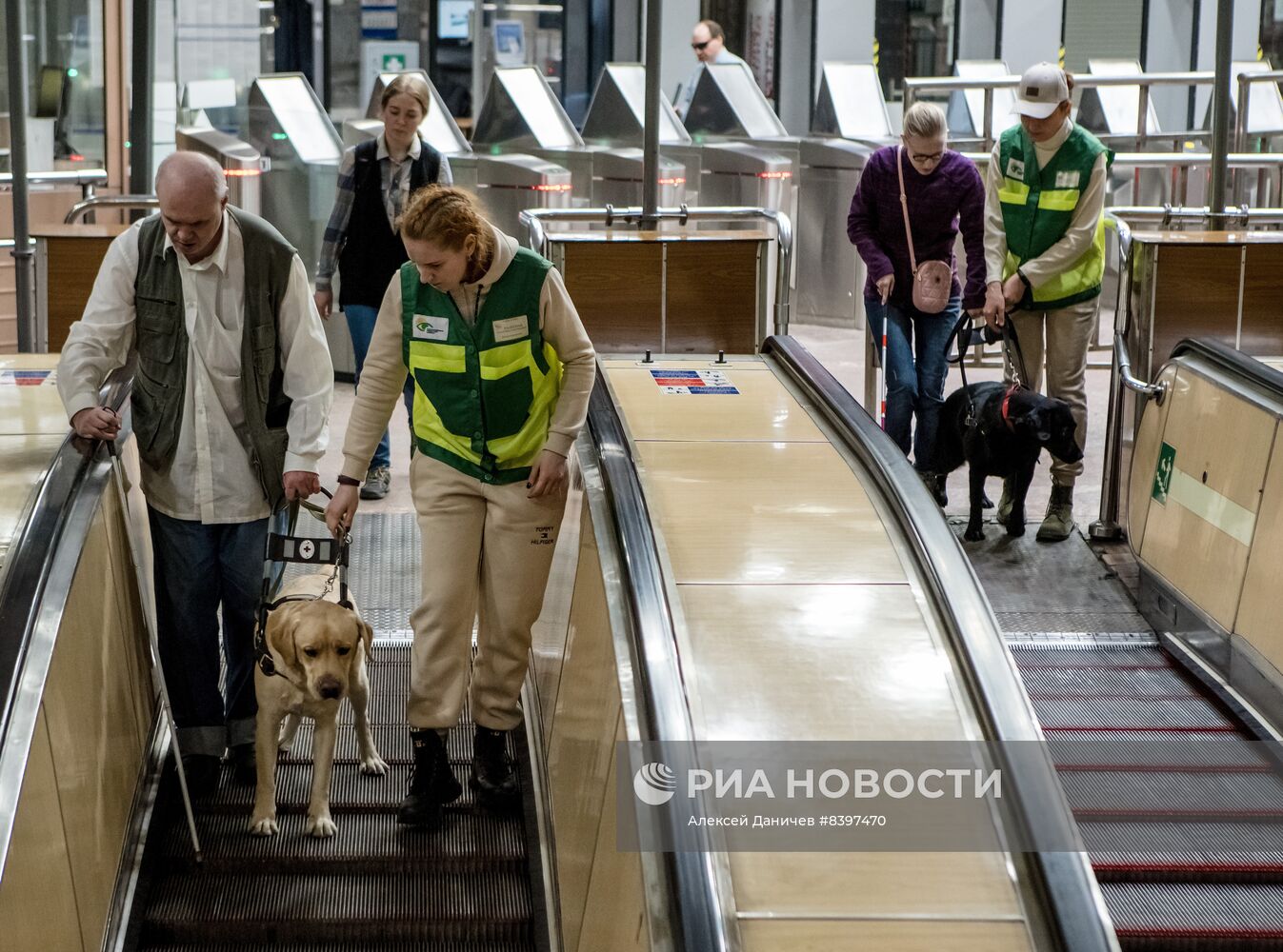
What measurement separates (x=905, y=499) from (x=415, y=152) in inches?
143

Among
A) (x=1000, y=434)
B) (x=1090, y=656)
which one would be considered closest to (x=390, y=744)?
(x=1090, y=656)

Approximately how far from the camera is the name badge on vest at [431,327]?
428cm

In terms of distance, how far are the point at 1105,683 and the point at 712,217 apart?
304cm

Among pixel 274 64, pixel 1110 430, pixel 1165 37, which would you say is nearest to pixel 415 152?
pixel 1110 430

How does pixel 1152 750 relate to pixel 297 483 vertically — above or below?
below

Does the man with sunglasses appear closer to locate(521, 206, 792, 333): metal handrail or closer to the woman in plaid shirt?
locate(521, 206, 792, 333): metal handrail

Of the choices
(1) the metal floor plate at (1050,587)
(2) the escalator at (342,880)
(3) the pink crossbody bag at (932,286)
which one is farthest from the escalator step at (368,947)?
(3) the pink crossbody bag at (932,286)

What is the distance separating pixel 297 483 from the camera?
443 cm

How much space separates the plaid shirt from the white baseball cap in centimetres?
240

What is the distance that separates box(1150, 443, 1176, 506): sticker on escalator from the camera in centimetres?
644

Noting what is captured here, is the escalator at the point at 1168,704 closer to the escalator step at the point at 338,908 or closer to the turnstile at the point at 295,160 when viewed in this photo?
the escalator step at the point at 338,908

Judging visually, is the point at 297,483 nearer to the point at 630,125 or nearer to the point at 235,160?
the point at 235,160

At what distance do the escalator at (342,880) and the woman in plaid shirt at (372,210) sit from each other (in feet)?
7.63

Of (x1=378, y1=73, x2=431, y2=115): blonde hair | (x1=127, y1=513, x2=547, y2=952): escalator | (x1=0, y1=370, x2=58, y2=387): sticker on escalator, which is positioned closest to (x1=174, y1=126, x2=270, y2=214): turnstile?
(x1=378, y1=73, x2=431, y2=115): blonde hair
